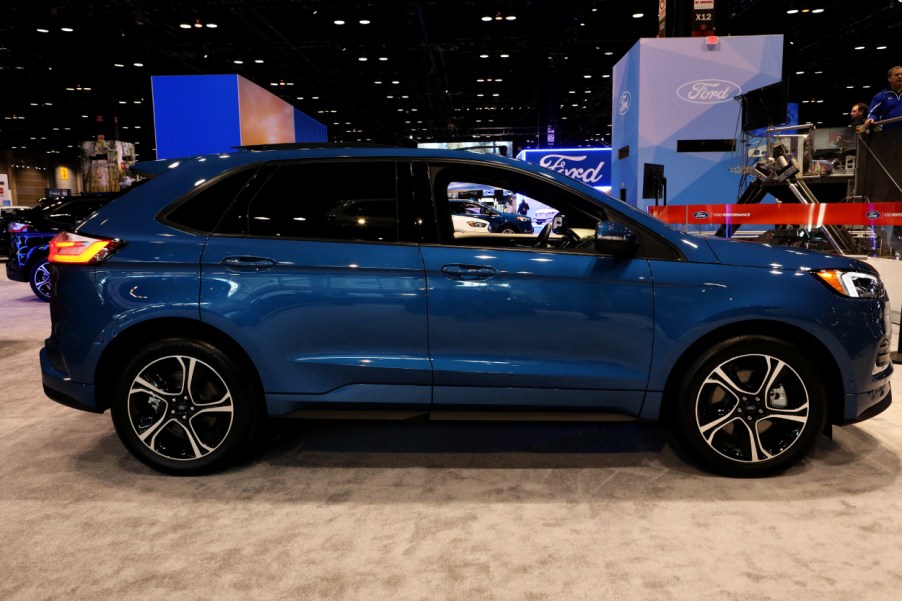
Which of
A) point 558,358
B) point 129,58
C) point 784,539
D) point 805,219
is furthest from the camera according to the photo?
point 129,58

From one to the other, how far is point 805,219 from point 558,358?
17.7 ft

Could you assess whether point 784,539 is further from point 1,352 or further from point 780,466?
point 1,352

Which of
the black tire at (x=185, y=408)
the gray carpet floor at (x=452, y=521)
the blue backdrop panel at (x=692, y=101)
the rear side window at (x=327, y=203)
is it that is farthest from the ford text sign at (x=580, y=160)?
the black tire at (x=185, y=408)

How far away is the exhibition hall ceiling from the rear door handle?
37.1 feet

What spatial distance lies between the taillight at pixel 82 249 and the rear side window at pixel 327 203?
1.82 feet

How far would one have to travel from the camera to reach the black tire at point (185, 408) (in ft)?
9.69

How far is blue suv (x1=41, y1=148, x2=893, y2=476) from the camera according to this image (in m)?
2.84

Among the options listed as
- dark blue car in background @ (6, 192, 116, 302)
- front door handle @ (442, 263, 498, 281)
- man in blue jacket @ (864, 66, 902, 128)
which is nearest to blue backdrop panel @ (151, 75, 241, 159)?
dark blue car in background @ (6, 192, 116, 302)

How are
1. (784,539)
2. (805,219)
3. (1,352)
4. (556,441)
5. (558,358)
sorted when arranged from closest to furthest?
1. (784,539)
2. (558,358)
3. (556,441)
4. (1,352)
5. (805,219)

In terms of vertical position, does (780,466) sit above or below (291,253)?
below

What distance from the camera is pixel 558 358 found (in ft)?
9.39

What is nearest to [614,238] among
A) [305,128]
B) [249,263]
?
[249,263]

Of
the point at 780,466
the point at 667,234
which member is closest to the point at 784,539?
the point at 780,466

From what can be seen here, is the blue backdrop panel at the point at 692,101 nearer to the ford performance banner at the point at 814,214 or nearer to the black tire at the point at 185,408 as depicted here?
the ford performance banner at the point at 814,214
